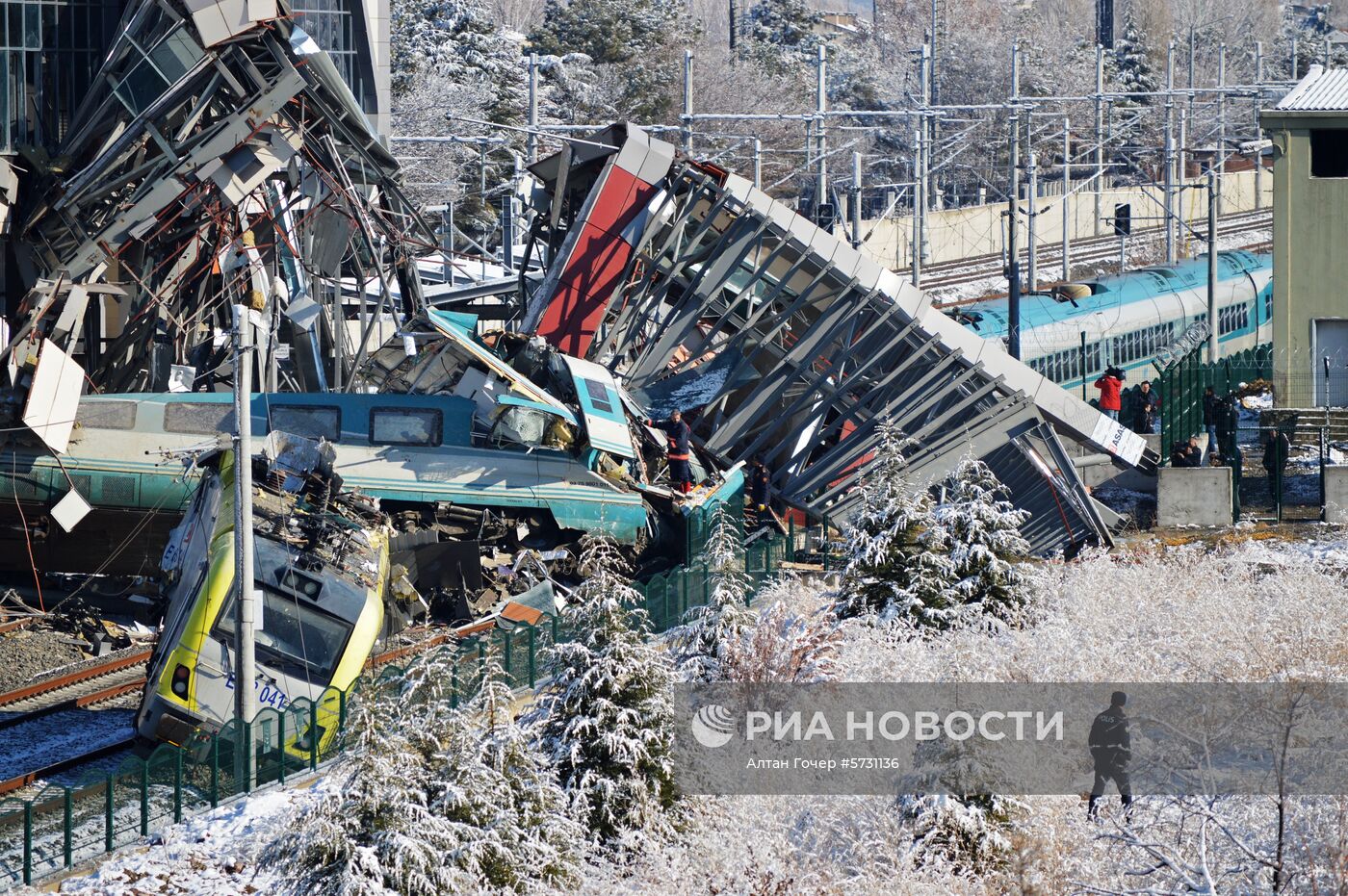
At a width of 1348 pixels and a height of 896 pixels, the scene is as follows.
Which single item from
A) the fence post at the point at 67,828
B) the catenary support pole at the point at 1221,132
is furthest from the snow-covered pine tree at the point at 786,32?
the fence post at the point at 67,828

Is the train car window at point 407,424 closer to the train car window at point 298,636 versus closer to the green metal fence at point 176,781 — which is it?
the green metal fence at point 176,781

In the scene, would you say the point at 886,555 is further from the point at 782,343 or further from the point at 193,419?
the point at 193,419

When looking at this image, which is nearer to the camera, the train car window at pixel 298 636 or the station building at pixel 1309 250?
→ the train car window at pixel 298 636

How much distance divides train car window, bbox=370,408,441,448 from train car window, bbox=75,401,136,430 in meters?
3.61

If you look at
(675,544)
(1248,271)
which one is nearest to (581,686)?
(675,544)

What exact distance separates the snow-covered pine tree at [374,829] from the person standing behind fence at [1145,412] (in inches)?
1055

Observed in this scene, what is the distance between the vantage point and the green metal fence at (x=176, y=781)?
17.1 metres

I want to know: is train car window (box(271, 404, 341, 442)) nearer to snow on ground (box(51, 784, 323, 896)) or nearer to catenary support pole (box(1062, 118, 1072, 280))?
→ snow on ground (box(51, 784, 323, 896))

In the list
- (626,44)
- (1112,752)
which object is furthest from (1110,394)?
(626,44)

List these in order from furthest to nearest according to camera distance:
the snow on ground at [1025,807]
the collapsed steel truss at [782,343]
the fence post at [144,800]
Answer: the collapsed steel truss at [782,343]
the fence post at [144,800]
the snow on ground at [1025,807]

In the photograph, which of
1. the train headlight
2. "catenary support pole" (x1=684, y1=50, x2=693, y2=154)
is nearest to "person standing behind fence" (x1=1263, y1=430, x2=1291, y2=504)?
"catenary support pole" (x1=684, y1=50, x2=693, y2=154)

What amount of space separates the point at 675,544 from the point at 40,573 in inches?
382

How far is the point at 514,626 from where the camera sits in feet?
78.4

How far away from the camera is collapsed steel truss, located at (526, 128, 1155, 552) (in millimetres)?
29562
